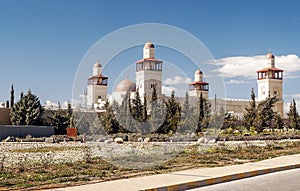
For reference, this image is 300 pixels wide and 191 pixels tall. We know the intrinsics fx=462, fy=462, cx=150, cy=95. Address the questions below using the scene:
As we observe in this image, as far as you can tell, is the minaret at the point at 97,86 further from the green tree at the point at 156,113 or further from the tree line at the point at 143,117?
the green tree at the point at 156,113

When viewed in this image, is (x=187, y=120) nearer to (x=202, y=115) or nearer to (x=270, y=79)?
(x=202, y=115)

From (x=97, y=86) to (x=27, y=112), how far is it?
582 inches

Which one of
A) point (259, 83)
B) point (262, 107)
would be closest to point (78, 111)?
point (262, 107)

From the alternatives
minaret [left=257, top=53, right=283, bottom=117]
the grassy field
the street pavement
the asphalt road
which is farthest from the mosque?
the asphalt road

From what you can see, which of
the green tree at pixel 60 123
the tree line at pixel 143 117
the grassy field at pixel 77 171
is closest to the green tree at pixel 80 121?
the tree line at pixel 143 117

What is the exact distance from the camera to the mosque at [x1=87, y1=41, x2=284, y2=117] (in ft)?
122

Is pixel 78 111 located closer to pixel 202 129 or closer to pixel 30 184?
pixel 202 129

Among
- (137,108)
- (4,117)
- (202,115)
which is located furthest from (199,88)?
(4,117)

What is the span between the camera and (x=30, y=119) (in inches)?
1960

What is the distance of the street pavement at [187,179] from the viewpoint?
10.3 m

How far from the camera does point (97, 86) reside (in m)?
38.4

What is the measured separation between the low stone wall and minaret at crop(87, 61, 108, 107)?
5.47 meters

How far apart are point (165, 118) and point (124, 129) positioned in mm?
4592

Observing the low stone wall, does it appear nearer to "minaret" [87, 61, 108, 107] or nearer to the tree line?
the tree line
